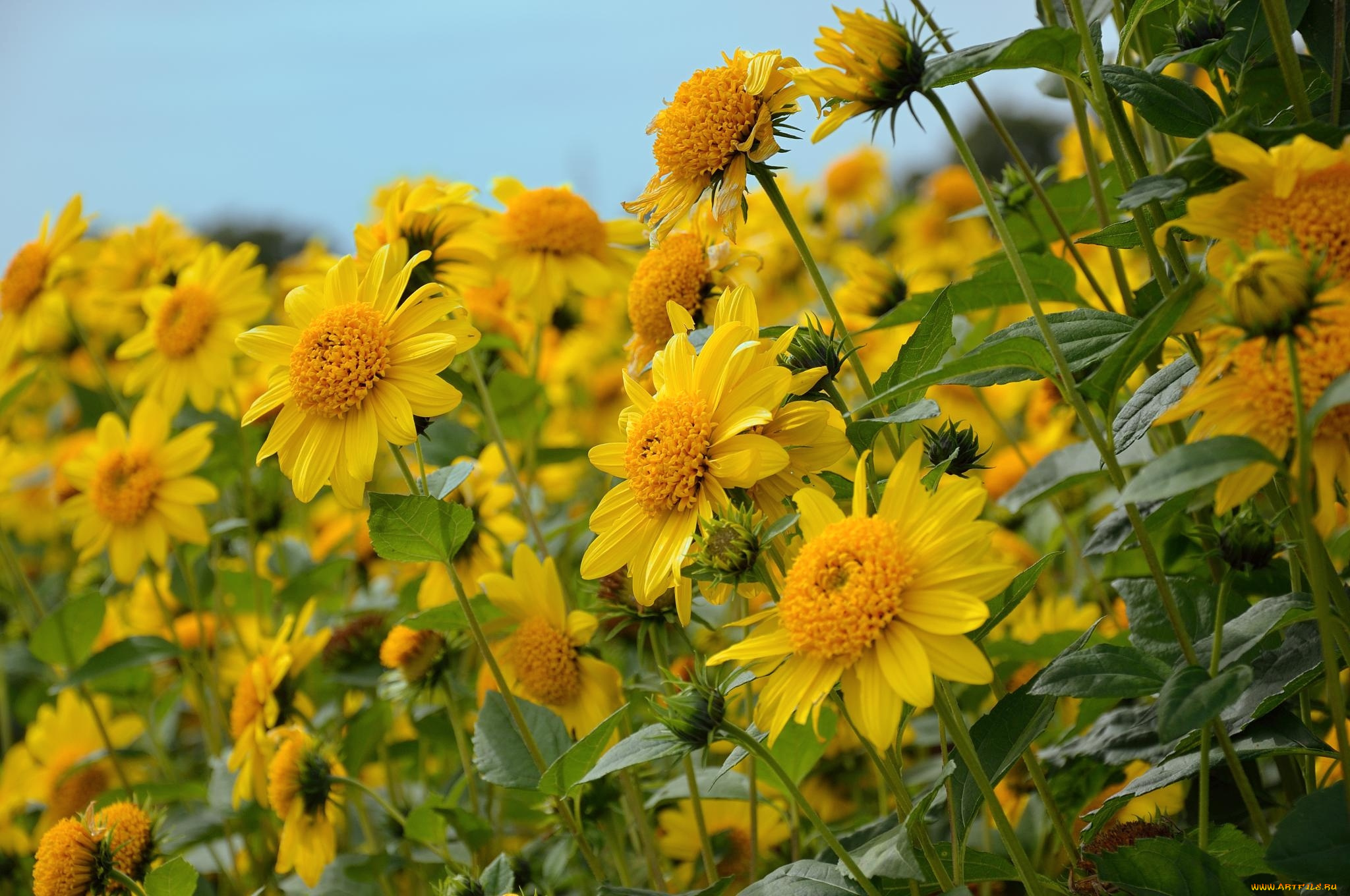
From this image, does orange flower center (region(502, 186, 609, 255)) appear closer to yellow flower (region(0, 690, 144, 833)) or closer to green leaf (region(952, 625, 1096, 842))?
green leaf (region(952, 625, 1096, 842))

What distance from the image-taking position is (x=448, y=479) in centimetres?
113

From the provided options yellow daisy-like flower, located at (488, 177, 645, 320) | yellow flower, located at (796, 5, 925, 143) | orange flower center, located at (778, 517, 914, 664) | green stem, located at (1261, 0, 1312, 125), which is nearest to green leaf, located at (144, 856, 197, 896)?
orange flower center, located at (778, 517, 914, 664)

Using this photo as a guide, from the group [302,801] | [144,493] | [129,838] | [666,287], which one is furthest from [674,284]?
[144,493]

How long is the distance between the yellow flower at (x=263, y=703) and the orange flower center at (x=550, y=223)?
641mm

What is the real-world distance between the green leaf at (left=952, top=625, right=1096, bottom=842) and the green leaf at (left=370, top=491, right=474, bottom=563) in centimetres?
51

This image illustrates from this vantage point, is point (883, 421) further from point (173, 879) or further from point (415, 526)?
point (173, 879)

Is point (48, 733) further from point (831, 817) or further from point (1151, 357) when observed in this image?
point (1151, 357)

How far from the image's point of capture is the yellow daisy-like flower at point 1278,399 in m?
0.65

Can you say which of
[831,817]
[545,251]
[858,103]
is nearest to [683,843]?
[831,817]

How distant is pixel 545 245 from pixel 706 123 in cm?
65

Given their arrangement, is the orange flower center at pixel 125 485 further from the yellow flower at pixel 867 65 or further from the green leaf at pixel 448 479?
the yellow flower at pixel 867 65

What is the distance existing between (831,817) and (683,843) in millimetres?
256

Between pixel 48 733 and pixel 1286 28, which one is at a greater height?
pixel 1286 28

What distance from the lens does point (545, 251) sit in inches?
64.0
